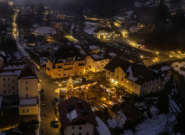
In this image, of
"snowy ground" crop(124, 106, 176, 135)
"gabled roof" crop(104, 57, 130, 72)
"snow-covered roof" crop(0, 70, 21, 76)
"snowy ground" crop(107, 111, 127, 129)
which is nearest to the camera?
"snowy ground" crop(107, 111, 127, 129)

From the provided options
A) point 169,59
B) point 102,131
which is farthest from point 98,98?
point 169,59

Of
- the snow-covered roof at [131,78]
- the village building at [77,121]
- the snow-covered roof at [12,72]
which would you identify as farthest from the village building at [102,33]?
the village building at [77,121]

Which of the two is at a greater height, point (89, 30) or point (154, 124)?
point (154, 124)

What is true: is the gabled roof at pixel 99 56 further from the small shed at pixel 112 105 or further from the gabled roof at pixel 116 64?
the small shed at pixel 112 105

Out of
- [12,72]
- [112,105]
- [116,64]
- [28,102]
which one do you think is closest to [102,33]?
[116,64]

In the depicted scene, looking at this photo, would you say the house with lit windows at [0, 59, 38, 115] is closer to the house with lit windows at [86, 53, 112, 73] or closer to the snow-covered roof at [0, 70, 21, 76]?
the snow-covered roof at [0, 70, 21, 76]

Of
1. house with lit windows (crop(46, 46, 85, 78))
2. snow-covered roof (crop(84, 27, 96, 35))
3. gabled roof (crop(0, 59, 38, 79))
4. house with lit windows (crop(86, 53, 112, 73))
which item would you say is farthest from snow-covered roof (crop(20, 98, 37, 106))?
snow-covered roof (crop(84, 27, 96, 35))

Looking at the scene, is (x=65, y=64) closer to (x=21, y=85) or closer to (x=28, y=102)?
(x=21, y=85)
